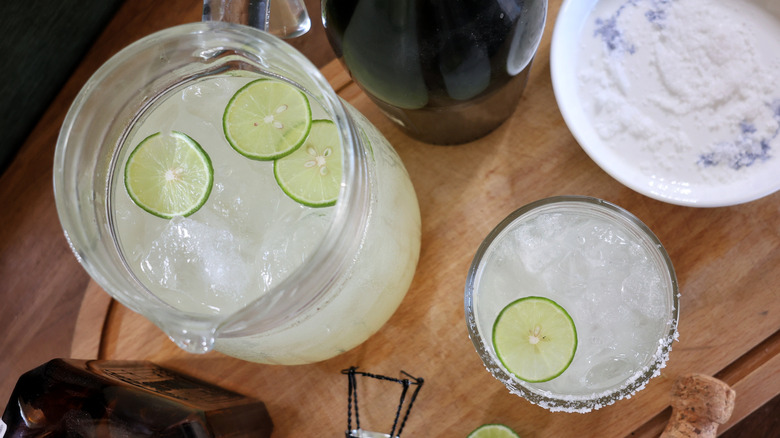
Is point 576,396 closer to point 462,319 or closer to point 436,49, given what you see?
point 462,319

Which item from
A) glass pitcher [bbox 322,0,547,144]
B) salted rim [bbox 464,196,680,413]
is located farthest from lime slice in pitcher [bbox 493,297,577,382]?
glass pitcher [bbox 322,0,547,144]

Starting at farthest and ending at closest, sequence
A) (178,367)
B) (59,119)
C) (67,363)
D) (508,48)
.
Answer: (59,119) < (178,367) < (67,363) < (508,48)

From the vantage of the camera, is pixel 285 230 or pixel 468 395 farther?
pixel 468 395

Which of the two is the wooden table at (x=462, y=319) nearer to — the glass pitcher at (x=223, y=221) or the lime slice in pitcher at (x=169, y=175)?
the glass pitcher at (x=223, y=221)

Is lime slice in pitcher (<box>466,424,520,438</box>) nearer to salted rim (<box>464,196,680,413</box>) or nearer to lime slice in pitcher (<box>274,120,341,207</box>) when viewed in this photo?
salted rim (<box>464,196,680,413</box>)

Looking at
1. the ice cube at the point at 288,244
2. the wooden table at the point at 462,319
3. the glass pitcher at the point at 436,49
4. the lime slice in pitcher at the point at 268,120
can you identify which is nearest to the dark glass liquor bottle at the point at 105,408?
the wooden table at the point at 462,319

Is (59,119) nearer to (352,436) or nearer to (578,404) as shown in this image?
(352,436)

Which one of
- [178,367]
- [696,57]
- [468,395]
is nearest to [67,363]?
[178,367]
